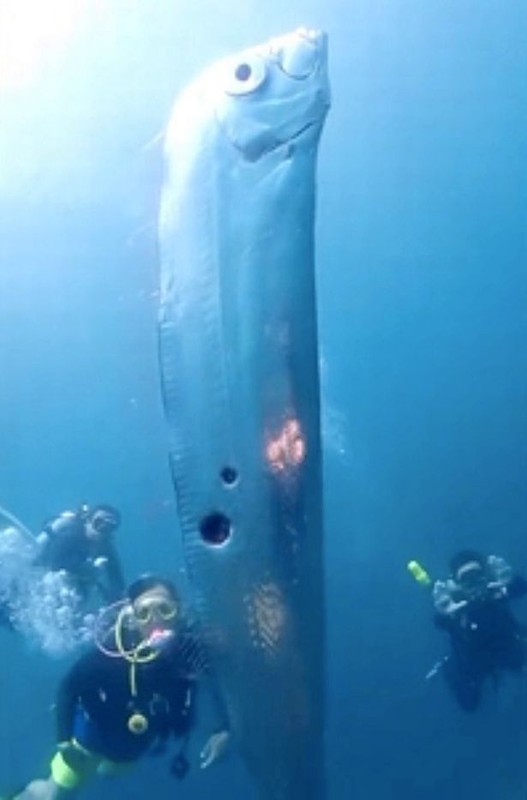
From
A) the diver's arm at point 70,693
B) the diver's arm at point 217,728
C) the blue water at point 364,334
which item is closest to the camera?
the diver's arm at point 217,728

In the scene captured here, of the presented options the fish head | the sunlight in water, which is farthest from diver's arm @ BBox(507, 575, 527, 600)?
the sunlight in water

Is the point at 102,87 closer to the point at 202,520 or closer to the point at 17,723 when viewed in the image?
the point at 17,723

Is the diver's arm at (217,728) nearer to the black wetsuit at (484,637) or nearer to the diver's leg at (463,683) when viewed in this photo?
the black wetsuit at (484,637)

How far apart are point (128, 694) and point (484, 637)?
4.23 meters

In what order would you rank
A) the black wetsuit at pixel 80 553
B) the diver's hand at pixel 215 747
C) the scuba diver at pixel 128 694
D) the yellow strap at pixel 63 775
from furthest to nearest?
the black wetsuit at pixel 80 553 → the yellow strap at pixel 63 775 → the scuba diver at pixel 128 694 → the diver's hand at pixel 215 747

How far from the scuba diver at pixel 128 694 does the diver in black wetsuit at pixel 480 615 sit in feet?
11.0

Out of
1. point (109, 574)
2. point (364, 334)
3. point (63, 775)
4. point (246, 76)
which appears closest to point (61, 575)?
point (109, 574)

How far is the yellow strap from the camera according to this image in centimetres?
599

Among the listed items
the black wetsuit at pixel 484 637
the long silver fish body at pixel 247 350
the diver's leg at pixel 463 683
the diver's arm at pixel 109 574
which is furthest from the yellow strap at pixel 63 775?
the diver's leg at pixel 463 683

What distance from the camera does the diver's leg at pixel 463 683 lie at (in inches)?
A: 361

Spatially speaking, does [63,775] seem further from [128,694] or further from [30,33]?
[30,33]

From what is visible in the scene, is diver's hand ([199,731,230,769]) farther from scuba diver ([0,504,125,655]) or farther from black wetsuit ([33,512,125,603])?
black wetsuit ([33,512,125,603])

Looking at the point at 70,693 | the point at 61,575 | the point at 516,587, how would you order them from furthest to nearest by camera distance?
the point at 61,575 → the point at 516,587 → the point at 70,693

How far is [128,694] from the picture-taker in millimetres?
5266
